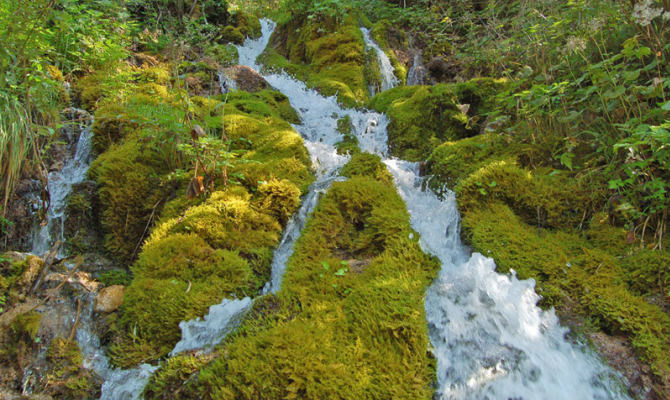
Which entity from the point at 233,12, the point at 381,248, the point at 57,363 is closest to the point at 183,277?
the point at 57,363

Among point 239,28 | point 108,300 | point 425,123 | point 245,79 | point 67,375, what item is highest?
point 239,28

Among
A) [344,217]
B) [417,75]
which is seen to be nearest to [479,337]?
[344,217]

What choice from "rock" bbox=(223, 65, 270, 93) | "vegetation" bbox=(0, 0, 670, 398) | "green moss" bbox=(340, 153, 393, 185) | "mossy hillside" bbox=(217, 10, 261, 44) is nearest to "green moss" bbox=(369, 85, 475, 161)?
"vegetation" bbox=(0, 0, 670, 398)

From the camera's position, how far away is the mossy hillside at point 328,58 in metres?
9.03

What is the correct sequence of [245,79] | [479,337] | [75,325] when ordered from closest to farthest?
[479,337]
[75,325]
[245,79]

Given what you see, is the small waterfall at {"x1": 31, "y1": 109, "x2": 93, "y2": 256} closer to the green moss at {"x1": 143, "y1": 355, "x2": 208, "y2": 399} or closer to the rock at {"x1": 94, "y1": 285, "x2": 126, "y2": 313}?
the rock at {"x1": 94, "y1": 285, "x2": 126, "y2": 313}

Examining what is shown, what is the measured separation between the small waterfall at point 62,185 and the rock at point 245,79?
3813 millimetres

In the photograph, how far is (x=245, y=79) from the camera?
857 cm

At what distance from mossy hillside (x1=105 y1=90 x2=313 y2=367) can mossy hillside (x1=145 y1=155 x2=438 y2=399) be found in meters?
0.46

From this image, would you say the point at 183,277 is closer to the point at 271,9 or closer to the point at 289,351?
the point at 289,351

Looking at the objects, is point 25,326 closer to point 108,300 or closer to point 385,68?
point 108,300

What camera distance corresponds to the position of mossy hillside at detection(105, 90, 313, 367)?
2749mm

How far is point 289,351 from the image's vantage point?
2137mm

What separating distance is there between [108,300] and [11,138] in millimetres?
2054
